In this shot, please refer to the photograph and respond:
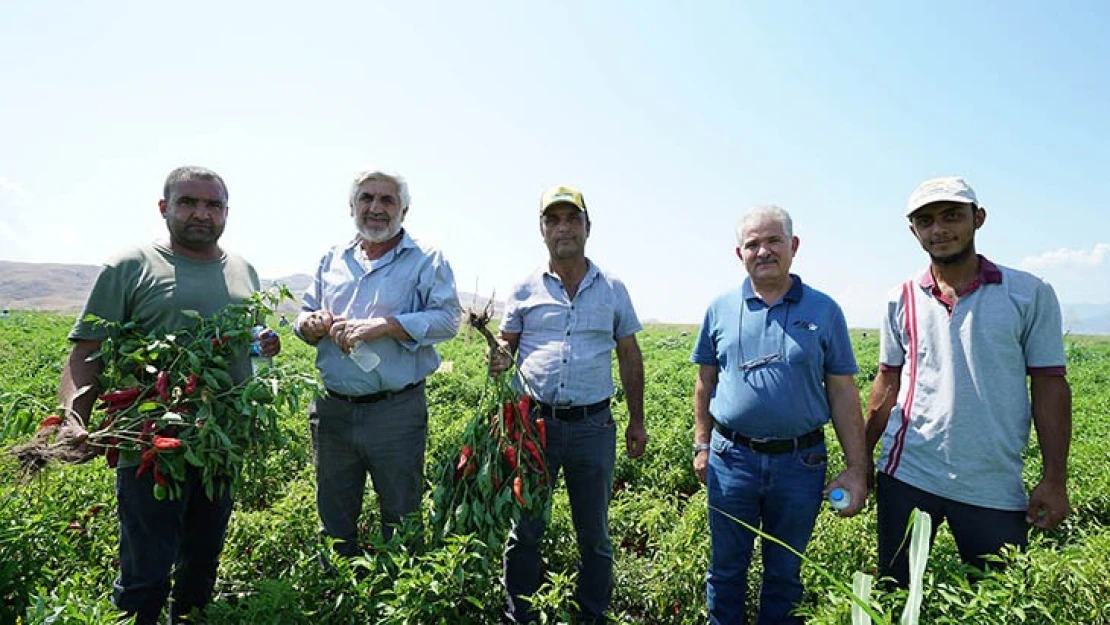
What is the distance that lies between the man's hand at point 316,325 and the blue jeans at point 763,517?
2.14 m

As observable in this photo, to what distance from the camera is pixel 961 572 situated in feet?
7.09

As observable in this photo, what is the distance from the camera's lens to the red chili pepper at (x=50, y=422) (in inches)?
95.0

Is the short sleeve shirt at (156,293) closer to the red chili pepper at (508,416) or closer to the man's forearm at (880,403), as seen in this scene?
the red chili pepper at (508,416)

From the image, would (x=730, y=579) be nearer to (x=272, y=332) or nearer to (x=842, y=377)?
(x=842, y=377)

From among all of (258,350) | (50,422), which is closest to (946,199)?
(258,350)

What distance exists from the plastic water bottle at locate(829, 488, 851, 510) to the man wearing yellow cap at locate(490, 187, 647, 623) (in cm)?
115

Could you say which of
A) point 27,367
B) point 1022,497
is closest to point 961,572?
point 1022,497

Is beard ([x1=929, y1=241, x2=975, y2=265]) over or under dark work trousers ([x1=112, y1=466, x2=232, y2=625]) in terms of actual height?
over

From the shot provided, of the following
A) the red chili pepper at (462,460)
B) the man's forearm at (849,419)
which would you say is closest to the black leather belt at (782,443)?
the man's forearm at (849,419)

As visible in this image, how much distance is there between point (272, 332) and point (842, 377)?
9.52ft

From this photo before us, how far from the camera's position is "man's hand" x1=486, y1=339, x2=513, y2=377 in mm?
3084

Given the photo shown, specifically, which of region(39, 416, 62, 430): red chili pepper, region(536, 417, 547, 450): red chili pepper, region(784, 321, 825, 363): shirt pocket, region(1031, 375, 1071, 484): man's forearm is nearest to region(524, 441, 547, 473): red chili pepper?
region(536, 417, 547, 450): red chili pepper

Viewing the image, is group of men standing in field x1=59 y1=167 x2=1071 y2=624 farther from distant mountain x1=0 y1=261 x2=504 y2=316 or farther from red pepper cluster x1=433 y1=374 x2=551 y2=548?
distant mountain x1=0 y1=261 x2=504 y2=316

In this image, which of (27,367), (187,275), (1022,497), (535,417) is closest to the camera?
(1022,497)
